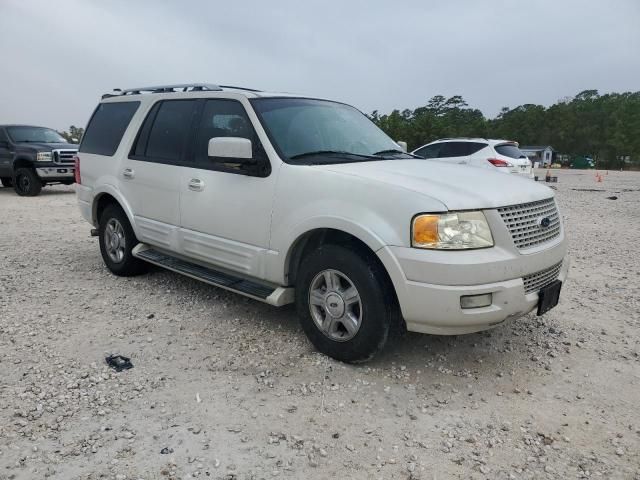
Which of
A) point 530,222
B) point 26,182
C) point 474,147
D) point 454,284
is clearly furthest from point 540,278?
point 26,182

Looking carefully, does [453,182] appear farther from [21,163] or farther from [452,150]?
[21,163]

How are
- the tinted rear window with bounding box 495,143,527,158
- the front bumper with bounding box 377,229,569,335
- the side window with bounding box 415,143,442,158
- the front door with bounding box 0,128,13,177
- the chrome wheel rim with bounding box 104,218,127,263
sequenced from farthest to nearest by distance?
the front door with bounding box 0,128,13,177, the side window with bounding box 415,143,442,158, the tinted rear window with bounding box 495,143,527,158, the chrome wheel rim with bounding box 104,218,127,263, the front bumper with bounding box 377,229,569,335

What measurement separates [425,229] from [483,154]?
1077cm

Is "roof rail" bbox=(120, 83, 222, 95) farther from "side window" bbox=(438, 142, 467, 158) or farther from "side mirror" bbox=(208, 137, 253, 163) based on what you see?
"side window" bbox=(438, 142, 467, 158)

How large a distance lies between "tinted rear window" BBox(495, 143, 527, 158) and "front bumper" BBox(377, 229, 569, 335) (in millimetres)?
10986

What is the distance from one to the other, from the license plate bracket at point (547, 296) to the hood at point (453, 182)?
586 mm

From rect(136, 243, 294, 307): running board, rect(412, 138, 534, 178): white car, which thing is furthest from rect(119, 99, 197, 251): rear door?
rect(412, 138, 534, 178): white car

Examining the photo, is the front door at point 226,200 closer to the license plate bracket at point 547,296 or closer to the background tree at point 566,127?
the license plate bracket at point 547,296

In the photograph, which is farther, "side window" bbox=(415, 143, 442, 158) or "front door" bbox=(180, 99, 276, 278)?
"side window" bbox=(415, 143, 442, 158)

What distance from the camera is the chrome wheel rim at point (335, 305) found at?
3.38 metres

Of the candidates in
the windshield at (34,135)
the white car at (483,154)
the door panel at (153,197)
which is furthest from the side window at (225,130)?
the windshield at (34,135)

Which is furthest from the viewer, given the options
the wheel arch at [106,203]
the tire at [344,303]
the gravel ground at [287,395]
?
the wheel arch at [106,203]

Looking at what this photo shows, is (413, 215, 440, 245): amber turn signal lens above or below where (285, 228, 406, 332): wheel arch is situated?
above

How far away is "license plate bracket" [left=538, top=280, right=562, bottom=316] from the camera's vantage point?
10.9 feet
